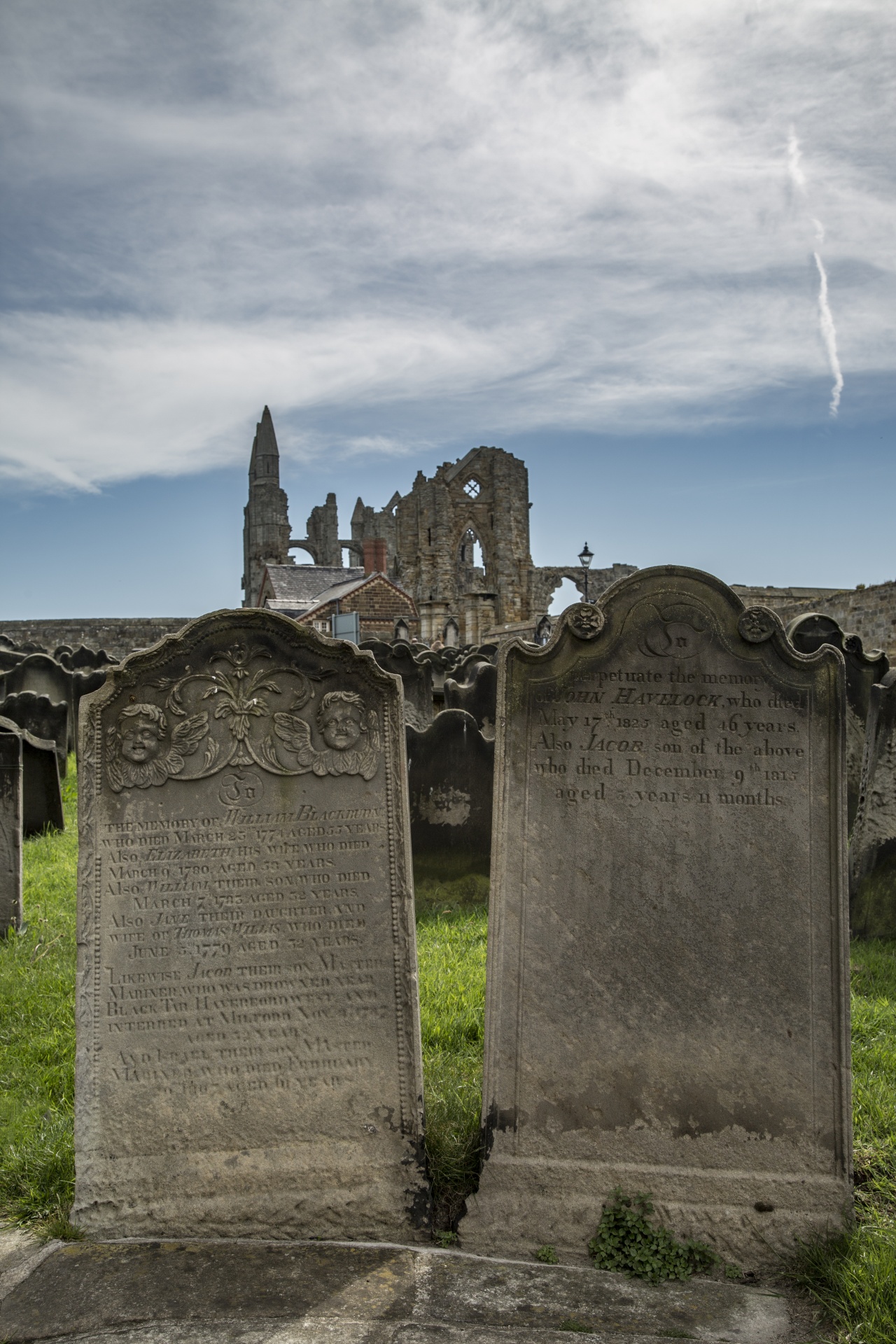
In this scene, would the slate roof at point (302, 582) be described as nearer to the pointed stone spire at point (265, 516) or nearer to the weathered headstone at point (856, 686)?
the pointed stone spire at point (265, 516)

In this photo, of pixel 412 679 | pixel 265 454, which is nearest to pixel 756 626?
pixel 412 679

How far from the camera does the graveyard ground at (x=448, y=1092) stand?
2.96m

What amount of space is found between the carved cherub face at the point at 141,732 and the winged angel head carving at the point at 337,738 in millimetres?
397

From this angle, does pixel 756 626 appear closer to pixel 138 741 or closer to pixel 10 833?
pixel 138 741

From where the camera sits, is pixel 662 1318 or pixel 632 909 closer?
pixel 662 1318

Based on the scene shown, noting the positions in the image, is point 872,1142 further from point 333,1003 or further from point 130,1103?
point 130,1103

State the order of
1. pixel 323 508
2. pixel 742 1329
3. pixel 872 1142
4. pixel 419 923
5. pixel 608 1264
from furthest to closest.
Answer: pixel 323 508 < pixel 419 923 < pixel 872 1142 < pixel 608 1264 < pixel 742 1329

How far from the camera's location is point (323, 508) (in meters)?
60.7

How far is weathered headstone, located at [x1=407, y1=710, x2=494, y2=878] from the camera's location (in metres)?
6.80

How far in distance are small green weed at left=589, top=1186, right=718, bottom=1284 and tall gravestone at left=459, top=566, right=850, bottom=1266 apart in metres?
0.05

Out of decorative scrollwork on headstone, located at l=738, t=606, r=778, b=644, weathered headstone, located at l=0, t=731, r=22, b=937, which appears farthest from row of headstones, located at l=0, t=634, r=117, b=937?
decorative scrollwork on headstone, located at l=738, t=606, r=778, b=644

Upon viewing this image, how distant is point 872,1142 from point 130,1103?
264 cm

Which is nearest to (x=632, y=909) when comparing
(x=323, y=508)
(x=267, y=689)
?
(x=267, y=689)

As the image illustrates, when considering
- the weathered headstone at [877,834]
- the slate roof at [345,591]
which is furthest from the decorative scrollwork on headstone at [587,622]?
the slate roof at [345,591]
